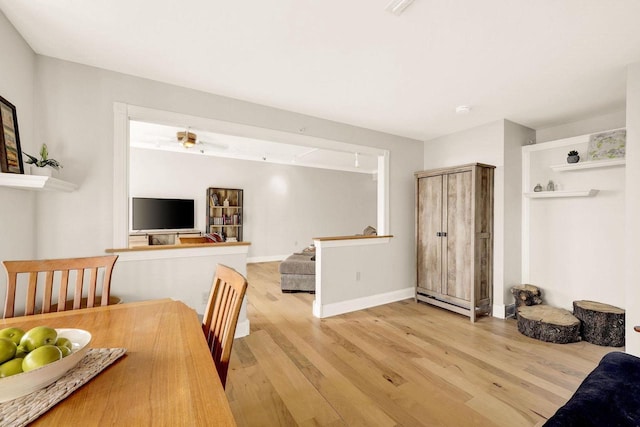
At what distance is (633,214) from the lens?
82.5 inches

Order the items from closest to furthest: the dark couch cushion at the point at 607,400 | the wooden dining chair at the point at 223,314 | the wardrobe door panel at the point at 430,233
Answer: the dark couch cushion at the point at 607,400
the wooden dining chair at the point at 223,314
the wardrobe door panel at the point at 430,233

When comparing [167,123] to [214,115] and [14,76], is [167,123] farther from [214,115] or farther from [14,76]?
[14,76]

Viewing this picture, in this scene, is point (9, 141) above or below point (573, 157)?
below

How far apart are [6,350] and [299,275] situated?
378cm

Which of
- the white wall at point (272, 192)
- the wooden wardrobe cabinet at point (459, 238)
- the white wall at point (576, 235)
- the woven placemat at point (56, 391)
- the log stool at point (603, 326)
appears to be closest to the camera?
the woven placemat at point (56, 391)

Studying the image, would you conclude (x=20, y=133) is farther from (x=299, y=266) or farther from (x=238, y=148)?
(x=238, y=148)

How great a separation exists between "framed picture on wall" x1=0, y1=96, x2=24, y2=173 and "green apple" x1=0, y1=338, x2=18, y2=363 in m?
1.47

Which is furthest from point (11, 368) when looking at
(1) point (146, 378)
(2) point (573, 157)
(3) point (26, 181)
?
(2) point (573, 157)

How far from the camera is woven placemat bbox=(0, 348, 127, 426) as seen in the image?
2.06 ft

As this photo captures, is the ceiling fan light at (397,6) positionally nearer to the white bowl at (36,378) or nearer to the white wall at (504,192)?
the white bowl at (36,378)

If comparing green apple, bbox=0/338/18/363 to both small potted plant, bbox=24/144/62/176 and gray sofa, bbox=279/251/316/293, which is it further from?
gray sofa, bbox=279/251/316/293

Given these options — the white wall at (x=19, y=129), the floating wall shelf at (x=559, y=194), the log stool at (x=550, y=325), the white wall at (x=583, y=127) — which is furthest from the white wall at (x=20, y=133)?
the white wall at (x=583, y=127)

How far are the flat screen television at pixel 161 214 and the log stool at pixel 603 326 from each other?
6.45m

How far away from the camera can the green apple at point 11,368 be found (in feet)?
2.16
